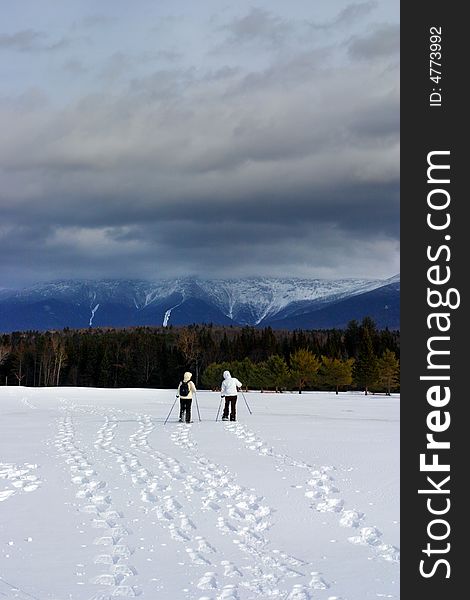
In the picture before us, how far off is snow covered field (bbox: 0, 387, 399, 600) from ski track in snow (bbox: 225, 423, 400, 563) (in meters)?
0.03

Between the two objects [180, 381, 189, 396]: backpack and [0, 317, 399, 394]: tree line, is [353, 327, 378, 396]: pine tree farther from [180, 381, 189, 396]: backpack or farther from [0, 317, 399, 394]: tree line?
[180, 381, 189, 396]: backpack

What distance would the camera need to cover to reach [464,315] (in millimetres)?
10859

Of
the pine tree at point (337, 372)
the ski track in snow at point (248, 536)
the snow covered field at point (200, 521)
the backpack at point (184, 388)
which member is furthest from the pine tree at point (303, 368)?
the ski track in snow at point (248, 536)

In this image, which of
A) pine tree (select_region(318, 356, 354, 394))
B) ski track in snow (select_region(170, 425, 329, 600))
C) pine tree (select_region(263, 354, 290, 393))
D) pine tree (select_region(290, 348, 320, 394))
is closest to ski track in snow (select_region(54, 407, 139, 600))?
ski track in snow (select_region(170, 425, 329, 600))

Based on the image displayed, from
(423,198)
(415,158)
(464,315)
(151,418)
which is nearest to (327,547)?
(464,315)

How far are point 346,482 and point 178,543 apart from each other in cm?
472

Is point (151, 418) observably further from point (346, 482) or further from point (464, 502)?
point (464, 502)

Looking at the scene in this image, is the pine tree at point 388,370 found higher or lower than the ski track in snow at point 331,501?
higher

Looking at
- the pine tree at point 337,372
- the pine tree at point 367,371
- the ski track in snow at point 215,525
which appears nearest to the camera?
the ski track in snow at point 215,525

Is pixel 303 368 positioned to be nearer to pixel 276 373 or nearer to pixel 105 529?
pixel 276 373

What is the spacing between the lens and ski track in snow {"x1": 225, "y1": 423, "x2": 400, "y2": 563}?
8312mm

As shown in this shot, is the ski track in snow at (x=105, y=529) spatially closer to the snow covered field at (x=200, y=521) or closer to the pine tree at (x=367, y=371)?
the snow covered field at (x=200, y=521)

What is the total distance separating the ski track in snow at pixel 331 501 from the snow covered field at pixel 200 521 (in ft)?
0.10

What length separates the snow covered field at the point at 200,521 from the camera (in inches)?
278
